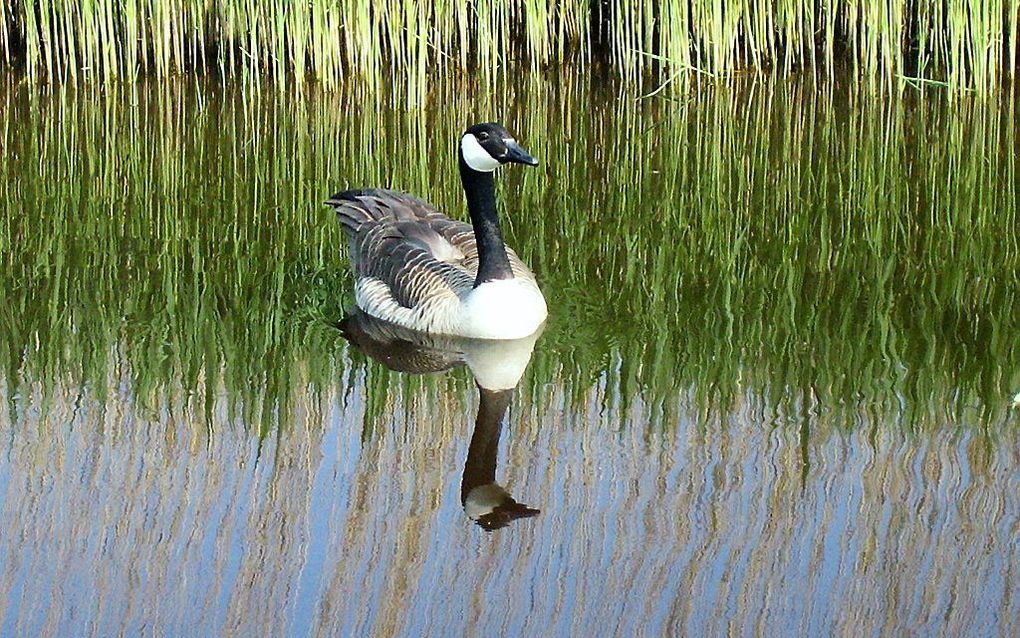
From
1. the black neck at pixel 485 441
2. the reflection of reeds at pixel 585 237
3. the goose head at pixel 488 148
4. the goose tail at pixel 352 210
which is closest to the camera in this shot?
the black neck at pixel 485 441

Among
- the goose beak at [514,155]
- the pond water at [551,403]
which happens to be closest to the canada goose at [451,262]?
the goose beak at [514,155]

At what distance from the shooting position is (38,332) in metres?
7.11

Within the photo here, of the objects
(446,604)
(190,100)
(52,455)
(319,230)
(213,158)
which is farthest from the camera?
(190,100)

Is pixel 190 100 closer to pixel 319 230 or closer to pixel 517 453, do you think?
pixel 319 230

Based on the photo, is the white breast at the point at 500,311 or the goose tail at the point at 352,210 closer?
the white breast at the point at 500,311

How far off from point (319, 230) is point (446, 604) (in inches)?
178

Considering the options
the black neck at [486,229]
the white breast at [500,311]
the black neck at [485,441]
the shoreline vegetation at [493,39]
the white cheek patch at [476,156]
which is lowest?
the black neck at [485,441]

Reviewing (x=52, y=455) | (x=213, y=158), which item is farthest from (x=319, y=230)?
(x=52, y=455)

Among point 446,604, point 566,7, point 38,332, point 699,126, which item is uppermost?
point 566,7

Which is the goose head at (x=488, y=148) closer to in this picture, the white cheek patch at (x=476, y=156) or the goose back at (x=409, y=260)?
the white cheek patch at (x=476, y=156)

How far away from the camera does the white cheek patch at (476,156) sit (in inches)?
281

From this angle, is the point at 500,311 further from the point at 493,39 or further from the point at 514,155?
the point at 493,39

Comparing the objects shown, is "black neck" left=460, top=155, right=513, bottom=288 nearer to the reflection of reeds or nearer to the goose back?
the goose back

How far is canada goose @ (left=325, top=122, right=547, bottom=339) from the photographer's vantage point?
7016 mm
